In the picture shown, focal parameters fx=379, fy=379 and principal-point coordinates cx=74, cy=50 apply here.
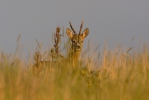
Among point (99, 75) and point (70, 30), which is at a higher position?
point (70, 30)

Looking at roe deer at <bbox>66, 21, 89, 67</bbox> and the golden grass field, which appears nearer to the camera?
the golden grass field

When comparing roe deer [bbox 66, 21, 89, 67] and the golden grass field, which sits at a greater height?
roe deer [bbox 66, 21, 89, 67]

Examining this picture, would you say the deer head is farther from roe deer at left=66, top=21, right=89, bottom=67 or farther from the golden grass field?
the golden grass field

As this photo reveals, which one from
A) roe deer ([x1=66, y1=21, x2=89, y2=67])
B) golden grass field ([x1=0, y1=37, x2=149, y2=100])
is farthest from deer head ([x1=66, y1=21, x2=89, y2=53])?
golden grass field ([x1=0, y1=37, x2=149, y2=100])

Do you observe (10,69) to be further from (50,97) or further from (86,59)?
(86,59)

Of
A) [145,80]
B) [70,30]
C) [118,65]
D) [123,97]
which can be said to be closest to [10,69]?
[123,97]

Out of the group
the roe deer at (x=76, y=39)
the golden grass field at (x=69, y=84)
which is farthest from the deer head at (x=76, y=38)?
the golden grass field at (x=69, y=84)

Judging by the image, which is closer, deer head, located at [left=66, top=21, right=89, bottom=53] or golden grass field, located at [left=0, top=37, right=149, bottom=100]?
golden grass field, located at [left=0, top=37, right=149, bottom=100]

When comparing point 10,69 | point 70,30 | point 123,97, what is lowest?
point 123,97

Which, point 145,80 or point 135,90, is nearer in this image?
point 135,90

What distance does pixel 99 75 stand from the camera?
18.4 ft

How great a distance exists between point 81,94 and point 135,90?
33.2 inches

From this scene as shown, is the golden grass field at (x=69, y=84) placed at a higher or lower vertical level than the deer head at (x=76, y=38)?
lower

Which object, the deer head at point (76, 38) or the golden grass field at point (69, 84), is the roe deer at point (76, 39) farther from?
the golden grass field at point (69, 84)
